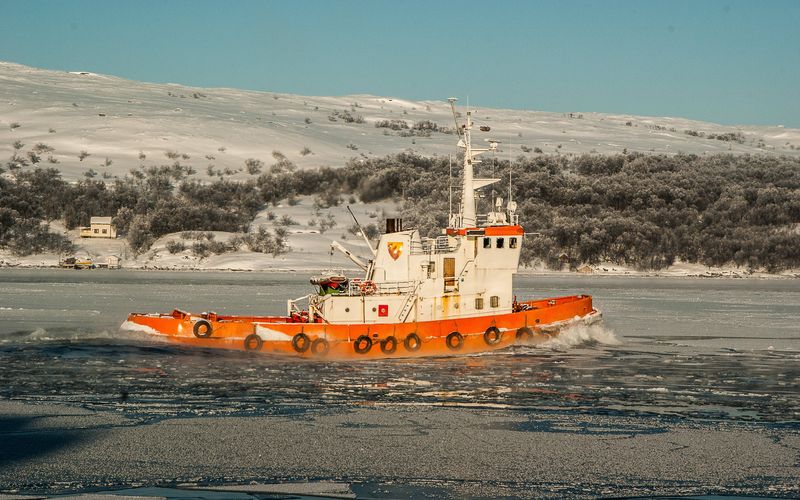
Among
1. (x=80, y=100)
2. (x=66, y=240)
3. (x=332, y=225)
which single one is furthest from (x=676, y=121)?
(x=66, y=240)

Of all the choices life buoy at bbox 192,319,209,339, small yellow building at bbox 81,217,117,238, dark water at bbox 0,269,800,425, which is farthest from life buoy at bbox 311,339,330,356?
small yellow building at bbox 81,217,117,238

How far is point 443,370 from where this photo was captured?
72.9 ft

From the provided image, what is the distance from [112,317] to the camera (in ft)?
106

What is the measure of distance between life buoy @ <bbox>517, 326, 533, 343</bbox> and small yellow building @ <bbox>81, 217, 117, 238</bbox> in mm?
46530

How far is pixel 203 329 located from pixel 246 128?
7687cm

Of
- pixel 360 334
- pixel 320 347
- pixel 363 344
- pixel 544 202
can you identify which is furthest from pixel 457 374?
pixel 544 202

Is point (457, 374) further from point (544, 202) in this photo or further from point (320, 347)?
point (544, 202)

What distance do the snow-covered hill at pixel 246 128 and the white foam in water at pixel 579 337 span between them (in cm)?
5935

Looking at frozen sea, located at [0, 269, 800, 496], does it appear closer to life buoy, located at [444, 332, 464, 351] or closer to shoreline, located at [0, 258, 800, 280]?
life buoy, located at [444, 332, 464, 351]

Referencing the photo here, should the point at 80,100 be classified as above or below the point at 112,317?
above

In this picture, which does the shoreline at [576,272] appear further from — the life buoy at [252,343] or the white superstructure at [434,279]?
the life buoy at [252,343]

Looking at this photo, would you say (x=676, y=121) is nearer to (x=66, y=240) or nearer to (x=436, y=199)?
(x=436, y=199)

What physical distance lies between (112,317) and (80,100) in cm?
8875

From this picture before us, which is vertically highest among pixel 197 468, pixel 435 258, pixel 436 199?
pixel 436 199
